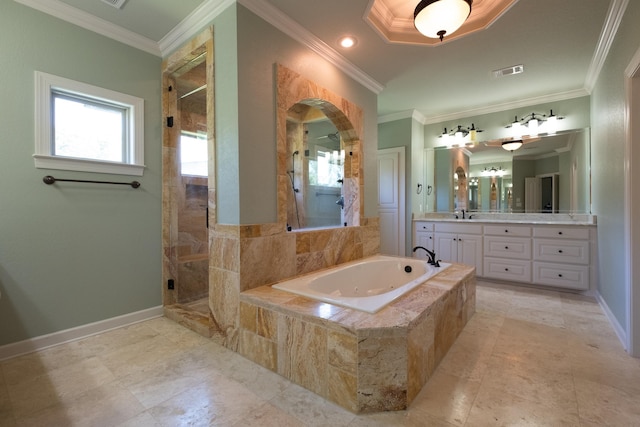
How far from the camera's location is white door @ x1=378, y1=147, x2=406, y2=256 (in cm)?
436

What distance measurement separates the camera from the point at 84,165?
2.19m

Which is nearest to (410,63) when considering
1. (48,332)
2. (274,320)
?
(274,320)

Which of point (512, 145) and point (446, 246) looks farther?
point (446, 246)

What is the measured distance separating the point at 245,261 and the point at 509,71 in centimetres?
334

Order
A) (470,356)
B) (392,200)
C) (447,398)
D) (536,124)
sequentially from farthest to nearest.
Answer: (392,200) < (536,124) < (470,356) < (447,398)

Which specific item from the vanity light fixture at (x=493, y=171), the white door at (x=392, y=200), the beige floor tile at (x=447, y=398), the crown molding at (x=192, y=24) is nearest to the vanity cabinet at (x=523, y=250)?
the white door at (x=392, y=200)

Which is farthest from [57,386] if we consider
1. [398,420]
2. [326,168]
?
[326,168]

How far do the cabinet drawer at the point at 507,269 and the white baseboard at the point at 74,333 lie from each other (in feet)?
12.7

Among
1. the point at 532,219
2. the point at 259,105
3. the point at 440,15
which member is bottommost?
the point at 532,219

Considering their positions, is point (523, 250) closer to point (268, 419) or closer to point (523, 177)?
point (523, 177)

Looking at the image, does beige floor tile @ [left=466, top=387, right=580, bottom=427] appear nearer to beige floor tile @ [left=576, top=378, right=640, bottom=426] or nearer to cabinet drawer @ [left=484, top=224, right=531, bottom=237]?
beige floor tile @ [left=576, top=378, right=640, bottom=426]

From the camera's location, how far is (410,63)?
291cm

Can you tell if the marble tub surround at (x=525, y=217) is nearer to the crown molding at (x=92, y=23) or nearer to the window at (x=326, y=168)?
the window at (x=326, y=168)

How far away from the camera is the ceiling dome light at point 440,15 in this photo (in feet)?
5.75
